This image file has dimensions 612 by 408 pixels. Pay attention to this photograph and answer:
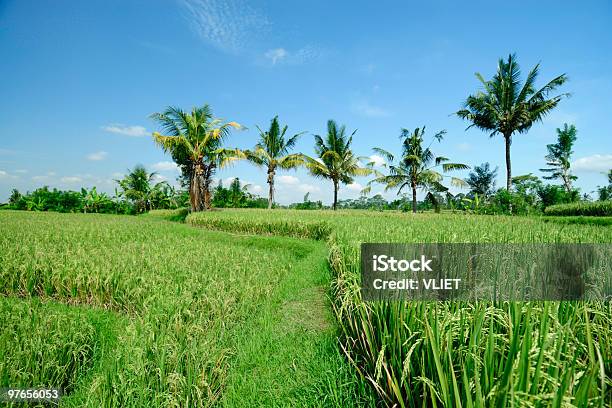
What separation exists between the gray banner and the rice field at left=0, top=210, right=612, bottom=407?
0.41 feet

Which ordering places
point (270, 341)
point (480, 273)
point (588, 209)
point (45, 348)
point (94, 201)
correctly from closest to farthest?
point (480, 273) < point (45, 348) < point (270, 341) < point (588, 209) < point (94, 201)

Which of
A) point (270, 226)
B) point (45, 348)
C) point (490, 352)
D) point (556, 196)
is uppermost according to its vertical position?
point (556, 196)

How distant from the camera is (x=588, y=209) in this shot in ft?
46.4

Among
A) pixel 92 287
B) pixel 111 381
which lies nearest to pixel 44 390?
pixel 111 381

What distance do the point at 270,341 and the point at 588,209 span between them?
17.7m

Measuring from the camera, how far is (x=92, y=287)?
14.1 feet

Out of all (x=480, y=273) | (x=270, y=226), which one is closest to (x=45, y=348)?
(x=480, y=273)

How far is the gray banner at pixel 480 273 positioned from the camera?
82.4 inches

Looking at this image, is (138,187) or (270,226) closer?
(270,226)

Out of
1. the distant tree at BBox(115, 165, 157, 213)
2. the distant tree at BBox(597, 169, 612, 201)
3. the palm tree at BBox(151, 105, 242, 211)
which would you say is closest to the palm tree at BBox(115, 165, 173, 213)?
the distant tree at BBox(115, 165, 157, 213)

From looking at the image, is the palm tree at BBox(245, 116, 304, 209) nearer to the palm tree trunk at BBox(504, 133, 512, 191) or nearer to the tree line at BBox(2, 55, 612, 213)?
the tree line at BBox(2, 55, 612, 213)

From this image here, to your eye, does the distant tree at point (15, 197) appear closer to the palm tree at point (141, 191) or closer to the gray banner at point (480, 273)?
the palm tree at point (141, 191)

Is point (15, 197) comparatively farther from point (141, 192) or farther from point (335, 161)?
point (335, 161)

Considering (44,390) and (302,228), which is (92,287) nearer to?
(44,390)
